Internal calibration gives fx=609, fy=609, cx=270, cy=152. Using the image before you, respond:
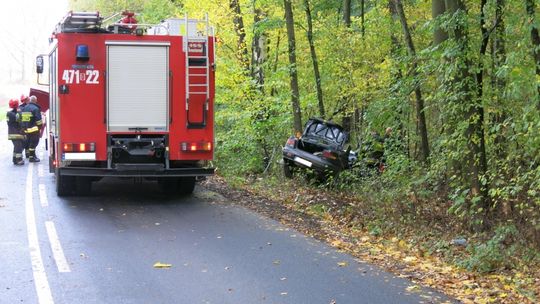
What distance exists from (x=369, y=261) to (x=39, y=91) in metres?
14.5

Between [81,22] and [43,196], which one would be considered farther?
[43,196]

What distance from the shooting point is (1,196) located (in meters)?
11.8

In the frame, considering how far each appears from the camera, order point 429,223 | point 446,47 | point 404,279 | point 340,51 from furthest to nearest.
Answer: point 340,51 → point 429,223 → point 446,47 → point 404,279

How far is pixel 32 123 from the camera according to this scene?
689 inches

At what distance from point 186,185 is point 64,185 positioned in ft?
7.76

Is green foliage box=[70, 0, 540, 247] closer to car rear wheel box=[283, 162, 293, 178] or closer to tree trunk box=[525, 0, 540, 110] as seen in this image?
tree trunk box=[525, 0, 540, 110]

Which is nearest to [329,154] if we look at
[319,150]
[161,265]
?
[319,150]

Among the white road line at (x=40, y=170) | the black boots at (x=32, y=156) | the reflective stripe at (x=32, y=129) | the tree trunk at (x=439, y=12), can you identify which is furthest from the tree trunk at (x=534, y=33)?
the black boots at (x=32, y=156)

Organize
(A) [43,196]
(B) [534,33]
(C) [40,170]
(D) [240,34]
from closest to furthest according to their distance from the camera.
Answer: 1. (B) [534,33]
2. (A) [43,196]
3. (C) [40,170]
4. (D) [240,34]

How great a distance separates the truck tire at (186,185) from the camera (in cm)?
1233

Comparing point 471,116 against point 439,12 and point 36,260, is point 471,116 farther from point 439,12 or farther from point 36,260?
point 36,260

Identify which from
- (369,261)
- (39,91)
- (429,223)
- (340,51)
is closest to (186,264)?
(369,261)

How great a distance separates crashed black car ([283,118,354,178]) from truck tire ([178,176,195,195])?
8.62ft

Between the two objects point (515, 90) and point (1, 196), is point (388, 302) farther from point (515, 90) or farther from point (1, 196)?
point (1, 196)
